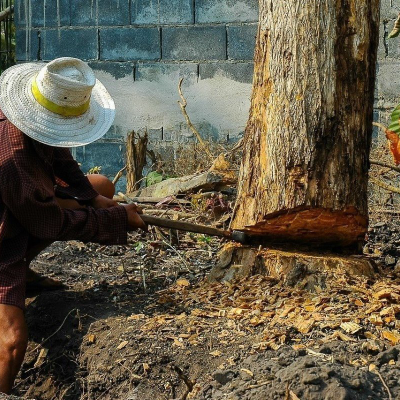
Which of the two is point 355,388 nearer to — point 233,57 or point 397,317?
point 397,317

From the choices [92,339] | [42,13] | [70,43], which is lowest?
[92,339]

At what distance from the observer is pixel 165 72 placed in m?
7.54

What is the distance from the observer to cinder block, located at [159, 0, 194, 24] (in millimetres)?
7441

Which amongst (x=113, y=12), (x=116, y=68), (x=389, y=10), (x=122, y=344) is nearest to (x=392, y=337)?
(x=122, y=344)

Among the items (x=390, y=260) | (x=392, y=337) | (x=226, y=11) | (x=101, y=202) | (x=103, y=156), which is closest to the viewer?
(x=392, y=337)

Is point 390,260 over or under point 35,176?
under

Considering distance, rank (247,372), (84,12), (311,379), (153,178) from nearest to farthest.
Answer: (311,379) < (247,372) < (153,178) < (84,12)

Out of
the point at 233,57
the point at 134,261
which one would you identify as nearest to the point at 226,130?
the point at 233,57

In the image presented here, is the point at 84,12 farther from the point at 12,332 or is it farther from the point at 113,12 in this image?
the point at 12,332

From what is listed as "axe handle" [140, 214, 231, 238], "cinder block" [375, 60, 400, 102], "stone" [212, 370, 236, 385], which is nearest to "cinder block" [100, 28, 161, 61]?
"cinder block" [375, 60, 400, 102]

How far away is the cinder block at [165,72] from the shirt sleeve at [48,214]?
3720 millimetres

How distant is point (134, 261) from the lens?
5043 millimetres

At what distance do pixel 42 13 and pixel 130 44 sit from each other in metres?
0.93

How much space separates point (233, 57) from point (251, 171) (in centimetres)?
362
